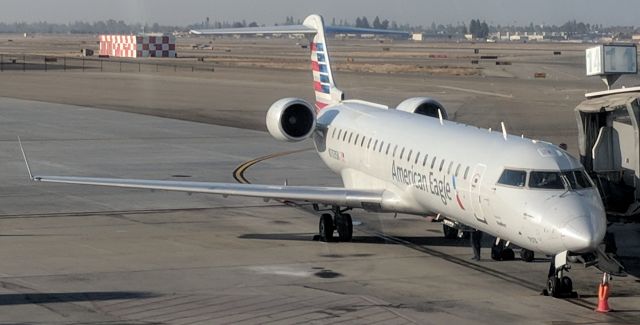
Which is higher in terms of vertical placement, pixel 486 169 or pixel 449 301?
pixel 486 169

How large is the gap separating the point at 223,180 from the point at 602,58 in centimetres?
1277

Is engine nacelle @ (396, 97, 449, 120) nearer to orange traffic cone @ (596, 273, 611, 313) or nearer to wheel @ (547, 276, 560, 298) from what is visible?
wheel @ (547, 276, 560, 298)

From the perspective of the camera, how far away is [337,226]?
24.1m

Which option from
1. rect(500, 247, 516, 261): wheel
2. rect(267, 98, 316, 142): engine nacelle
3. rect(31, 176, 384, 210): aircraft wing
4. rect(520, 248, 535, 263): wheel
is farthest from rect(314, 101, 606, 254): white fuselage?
rect(520, 248, 535, 263): wheel

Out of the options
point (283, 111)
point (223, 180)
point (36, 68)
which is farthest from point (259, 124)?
point (36, 68)

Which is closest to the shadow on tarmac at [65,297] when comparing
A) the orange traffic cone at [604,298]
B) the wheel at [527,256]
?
the orange traffic cone at [604,298]

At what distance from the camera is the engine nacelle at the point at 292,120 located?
88.1 feet

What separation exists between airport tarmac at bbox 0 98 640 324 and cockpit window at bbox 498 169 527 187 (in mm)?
1820

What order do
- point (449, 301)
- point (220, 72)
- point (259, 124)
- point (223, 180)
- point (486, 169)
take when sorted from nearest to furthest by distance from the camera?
point (449, 301)
point (486, 169)
point (223, 180)
point (259, 124)
point (220, 72)

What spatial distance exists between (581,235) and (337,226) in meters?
7.38

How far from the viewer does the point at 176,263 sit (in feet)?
70.3

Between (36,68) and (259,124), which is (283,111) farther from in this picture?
(36,68)

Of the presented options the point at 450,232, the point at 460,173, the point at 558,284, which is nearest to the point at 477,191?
the point at 460,173

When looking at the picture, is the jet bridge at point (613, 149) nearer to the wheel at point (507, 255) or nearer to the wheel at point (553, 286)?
the wheel at point (507, 255)
